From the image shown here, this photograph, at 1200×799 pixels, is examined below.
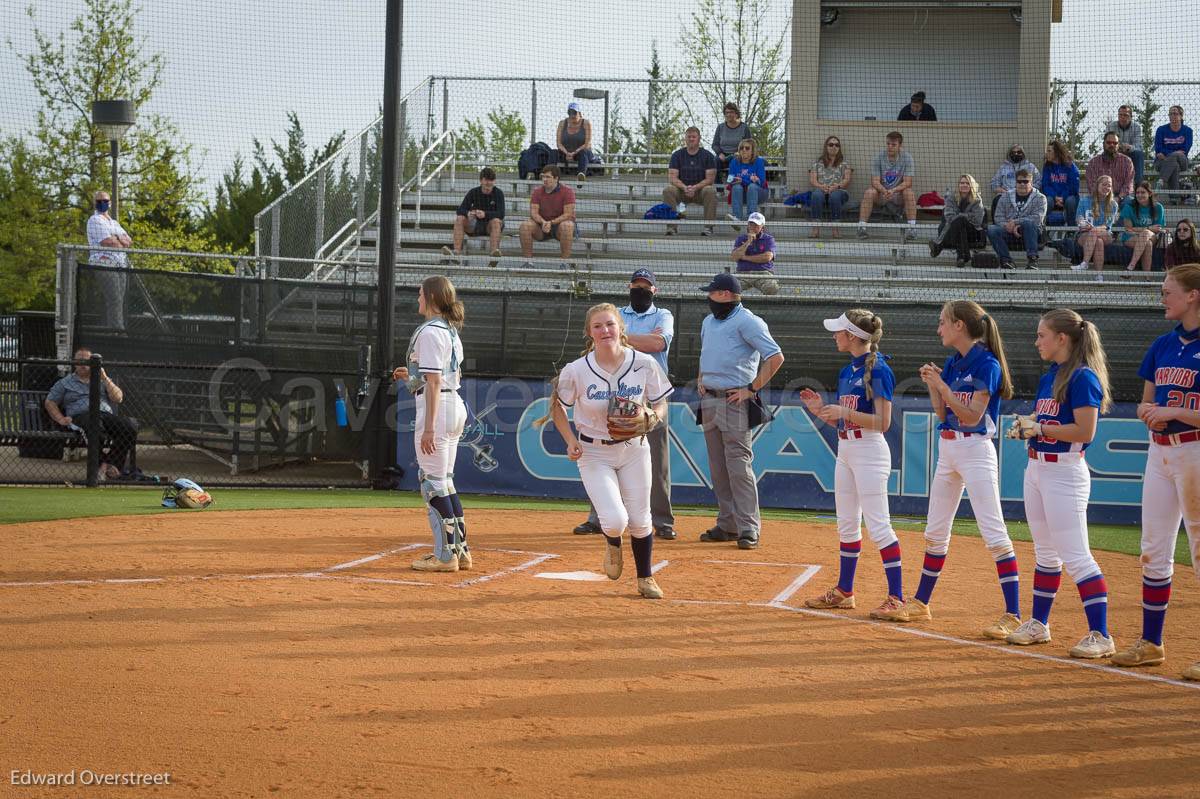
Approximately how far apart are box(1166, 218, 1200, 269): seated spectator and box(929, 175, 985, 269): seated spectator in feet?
9.09

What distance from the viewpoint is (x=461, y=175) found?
2338 cm

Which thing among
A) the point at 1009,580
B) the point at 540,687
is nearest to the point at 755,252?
the point at 1009,580

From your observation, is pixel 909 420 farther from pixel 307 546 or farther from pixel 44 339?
pixel 44 339

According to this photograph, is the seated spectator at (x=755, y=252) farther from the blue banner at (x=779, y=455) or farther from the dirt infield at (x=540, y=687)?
the dirt infield at (x=540, y=687)

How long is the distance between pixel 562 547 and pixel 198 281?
25.4ft

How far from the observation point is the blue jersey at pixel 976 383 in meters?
6.76

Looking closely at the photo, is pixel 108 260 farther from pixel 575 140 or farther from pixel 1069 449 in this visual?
pixel 1069 449

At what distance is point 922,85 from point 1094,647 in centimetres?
1753

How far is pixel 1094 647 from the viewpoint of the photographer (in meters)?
6.27

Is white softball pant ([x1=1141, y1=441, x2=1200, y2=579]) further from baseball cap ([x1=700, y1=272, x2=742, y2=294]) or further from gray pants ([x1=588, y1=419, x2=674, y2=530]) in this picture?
gray pants ([x1=588, y1=419, x2=674, y2=530])

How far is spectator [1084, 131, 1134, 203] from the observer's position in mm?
17969

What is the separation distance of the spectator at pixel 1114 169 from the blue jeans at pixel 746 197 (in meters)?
5.15

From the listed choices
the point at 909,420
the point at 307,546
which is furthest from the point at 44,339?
the point at 909,420

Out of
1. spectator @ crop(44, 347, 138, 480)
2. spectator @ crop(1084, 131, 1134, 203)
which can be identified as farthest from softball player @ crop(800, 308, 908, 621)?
spectator @ crop(1084, 131, 1134, 203)
